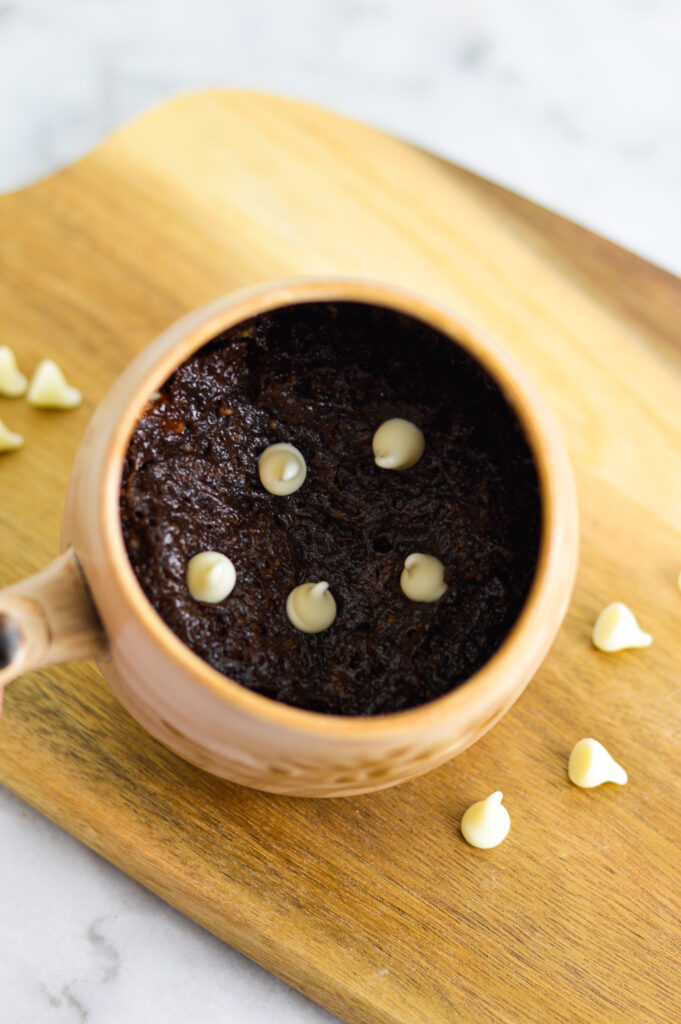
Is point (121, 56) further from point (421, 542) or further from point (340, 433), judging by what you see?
point (421, 542)

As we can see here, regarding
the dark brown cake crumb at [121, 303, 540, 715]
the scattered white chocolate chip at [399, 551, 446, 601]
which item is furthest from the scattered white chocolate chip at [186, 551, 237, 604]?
the scattered white chocolate chip at [399, 551, 446, 601]

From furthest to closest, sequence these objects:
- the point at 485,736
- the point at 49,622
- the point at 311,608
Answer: the point at 485,736 < the point at 311,608 < the point at 49,622

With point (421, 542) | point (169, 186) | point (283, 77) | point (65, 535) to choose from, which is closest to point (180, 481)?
point (65, 535)

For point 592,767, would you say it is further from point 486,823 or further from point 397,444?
point 397,444

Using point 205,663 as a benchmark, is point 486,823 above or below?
below

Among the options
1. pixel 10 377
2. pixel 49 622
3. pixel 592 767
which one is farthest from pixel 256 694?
pixel 10 377

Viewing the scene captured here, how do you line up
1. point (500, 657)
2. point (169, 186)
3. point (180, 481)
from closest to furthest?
point (500, 657), point (180, 481), point (169, 186)

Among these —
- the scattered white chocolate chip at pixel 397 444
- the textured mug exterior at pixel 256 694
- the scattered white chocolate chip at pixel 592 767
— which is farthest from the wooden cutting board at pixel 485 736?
the scattered white chocolate chip at pixel 397 444
